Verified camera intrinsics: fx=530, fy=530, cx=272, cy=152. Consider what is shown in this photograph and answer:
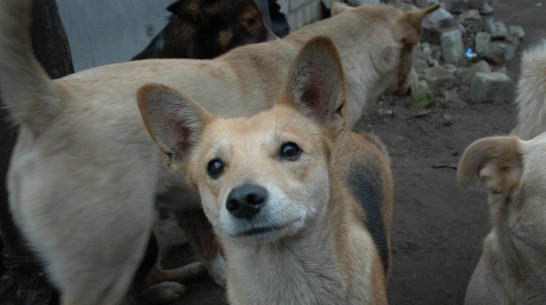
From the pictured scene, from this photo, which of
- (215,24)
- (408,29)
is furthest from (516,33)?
(215,24)

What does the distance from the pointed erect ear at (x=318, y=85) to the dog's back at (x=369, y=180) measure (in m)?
0.68

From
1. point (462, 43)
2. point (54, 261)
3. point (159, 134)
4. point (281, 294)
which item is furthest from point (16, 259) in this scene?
point (462, 43)

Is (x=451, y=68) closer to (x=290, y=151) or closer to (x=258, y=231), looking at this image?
(x=290, y=151)

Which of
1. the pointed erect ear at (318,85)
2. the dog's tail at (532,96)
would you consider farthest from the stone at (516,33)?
the pointed erect ear at (318,85)

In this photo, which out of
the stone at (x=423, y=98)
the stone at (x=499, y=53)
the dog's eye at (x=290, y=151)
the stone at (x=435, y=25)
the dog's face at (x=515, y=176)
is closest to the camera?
the dog's eye at (x=290, y=151)

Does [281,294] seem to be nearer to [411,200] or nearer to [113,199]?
[113,199]

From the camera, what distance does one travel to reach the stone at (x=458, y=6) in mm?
9078

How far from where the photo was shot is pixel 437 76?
7.01 m

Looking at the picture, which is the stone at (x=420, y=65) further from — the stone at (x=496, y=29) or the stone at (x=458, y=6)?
the stone at (x=458, y=6)

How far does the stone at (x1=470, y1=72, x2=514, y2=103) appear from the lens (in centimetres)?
653

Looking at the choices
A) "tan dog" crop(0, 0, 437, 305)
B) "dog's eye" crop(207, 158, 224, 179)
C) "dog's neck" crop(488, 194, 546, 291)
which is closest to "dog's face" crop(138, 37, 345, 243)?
"dog's eye" crop(207, 158, 224, 179)

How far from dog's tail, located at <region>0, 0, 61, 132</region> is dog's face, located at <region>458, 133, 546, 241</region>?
2.06 metres

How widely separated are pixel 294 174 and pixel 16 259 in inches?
84.7

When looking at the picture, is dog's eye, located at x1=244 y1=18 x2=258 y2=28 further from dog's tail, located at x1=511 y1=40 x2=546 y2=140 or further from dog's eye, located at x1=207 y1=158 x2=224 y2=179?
dog's eye, located at x1=207 y1=158 x2=224 y2=179
